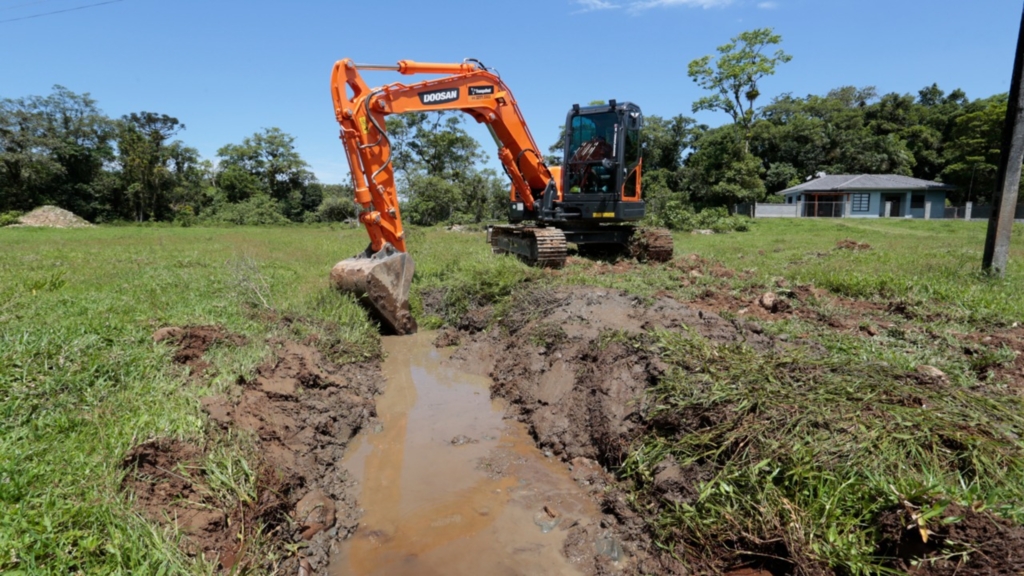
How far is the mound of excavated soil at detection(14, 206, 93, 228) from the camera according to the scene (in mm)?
30194

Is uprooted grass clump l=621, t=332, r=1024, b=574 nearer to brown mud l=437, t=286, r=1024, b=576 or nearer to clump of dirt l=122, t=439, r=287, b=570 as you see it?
brown mud l=437, t=286, r=1024, b=576

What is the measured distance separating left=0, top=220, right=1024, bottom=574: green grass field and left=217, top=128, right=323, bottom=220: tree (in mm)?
32392

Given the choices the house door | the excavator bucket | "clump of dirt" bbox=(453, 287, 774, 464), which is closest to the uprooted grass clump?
"clump of dirt" bbox=(453, 287, 774, 464)

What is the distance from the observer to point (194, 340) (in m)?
5.17

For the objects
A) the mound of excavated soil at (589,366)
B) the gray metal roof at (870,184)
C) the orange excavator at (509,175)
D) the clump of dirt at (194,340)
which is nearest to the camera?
the mound of excavated soil at (589,366)

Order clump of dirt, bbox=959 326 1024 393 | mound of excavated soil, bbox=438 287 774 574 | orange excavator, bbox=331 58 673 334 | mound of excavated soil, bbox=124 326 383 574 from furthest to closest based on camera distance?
1. orange excavator, bbox=331 58 673 334
2. clump of dirt, bbox=959 326 1024 393
3. mound of excavated soil, bbox=438 287 774 574
4. mound of excavated soil, bbox=124 326 383 574

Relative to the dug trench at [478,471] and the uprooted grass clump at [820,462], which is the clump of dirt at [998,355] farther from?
the dug trench at [478,471]

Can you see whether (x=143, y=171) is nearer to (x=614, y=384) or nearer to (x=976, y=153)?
(x=614, y=384)

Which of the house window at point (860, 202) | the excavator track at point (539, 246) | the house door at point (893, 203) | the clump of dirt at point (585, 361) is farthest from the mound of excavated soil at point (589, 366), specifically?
the house door at point (893, 203)

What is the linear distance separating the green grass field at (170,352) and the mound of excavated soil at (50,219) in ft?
83.0

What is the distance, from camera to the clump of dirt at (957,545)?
7.46 ft

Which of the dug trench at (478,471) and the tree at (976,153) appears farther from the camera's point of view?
the tree at (976,153)

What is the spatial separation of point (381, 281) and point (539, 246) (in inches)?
142

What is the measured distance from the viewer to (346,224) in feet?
113
